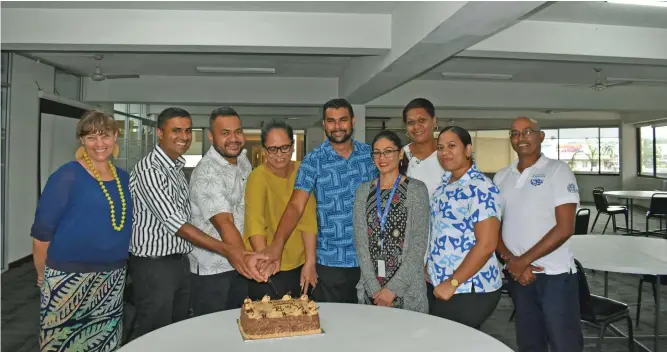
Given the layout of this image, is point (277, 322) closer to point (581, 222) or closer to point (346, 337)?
point (346, 337)

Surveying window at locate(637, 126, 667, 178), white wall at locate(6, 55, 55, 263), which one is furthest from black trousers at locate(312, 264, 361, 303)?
window at locate(637, 126, 667, 178)

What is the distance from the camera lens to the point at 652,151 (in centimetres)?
1520

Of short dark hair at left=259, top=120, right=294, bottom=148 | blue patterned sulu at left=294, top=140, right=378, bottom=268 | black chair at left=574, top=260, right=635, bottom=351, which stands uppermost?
short dark hair at left=259, top=120, right=294, bottom=148

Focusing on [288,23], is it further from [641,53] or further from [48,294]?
[641,53]

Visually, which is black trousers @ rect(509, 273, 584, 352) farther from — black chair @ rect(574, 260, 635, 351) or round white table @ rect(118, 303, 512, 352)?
round white table @ rect(118, 303, 512, 352)

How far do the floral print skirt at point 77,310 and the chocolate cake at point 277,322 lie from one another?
90 cm

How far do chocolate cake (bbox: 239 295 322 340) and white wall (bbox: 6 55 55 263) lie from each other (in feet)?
22.0

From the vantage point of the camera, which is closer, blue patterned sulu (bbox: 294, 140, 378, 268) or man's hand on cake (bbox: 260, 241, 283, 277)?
man's hand on cake (bbox: 260, 241, 283, 277)

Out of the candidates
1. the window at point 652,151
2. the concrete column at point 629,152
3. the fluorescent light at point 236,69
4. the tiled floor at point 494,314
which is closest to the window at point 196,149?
the fluorescent light at point 236,69

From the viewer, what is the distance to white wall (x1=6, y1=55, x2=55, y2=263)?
23.7ft

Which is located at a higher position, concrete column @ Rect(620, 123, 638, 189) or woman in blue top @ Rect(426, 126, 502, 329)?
concrete column @ Rect(620, 123, 638, 189)

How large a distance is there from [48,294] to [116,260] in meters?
0.33

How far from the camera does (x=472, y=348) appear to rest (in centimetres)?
179

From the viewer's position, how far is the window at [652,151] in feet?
48.4
